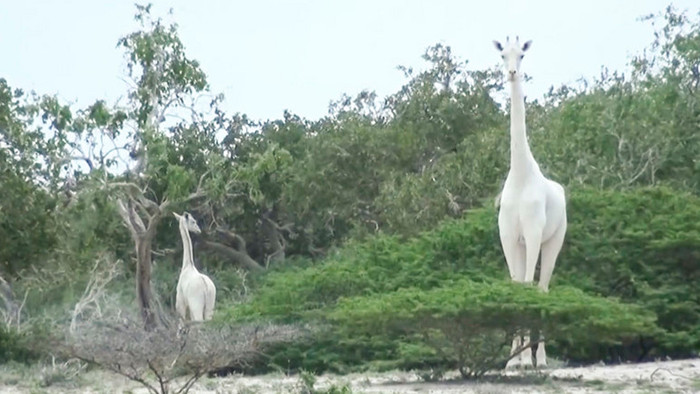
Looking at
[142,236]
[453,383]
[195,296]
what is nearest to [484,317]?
[453,383]

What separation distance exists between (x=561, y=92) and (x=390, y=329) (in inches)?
1084

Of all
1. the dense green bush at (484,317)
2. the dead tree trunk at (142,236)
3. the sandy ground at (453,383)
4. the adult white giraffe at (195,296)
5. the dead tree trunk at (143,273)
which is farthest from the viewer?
the dead tree trunk at (143,273)

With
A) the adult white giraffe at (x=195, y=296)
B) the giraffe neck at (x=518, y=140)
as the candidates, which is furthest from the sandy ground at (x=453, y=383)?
the adult white giraffe at (x=195, y=296)

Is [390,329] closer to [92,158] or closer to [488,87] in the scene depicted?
[92,158]

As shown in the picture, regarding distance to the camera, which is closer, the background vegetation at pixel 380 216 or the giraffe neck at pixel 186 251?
the background vegetation at pixel 380 216

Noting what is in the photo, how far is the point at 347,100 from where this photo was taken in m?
42.8

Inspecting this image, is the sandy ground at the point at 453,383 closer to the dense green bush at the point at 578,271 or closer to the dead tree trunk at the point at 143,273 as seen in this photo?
the dense green bush at the point at 578,271

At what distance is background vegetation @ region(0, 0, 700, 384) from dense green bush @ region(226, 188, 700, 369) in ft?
0.11

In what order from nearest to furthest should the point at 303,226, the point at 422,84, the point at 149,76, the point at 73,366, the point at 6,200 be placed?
the point at 73,366 → the point at 6,200 → the point at 149,76 → the point at 422,84 → the point at 303,226

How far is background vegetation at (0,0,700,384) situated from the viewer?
1592 cm

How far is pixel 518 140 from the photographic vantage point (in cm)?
1625

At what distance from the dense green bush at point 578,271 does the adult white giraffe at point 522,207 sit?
4.93ft

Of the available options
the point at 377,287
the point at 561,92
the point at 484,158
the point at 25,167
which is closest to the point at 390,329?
the point at 377,287

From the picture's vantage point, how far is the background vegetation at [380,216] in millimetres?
15922
